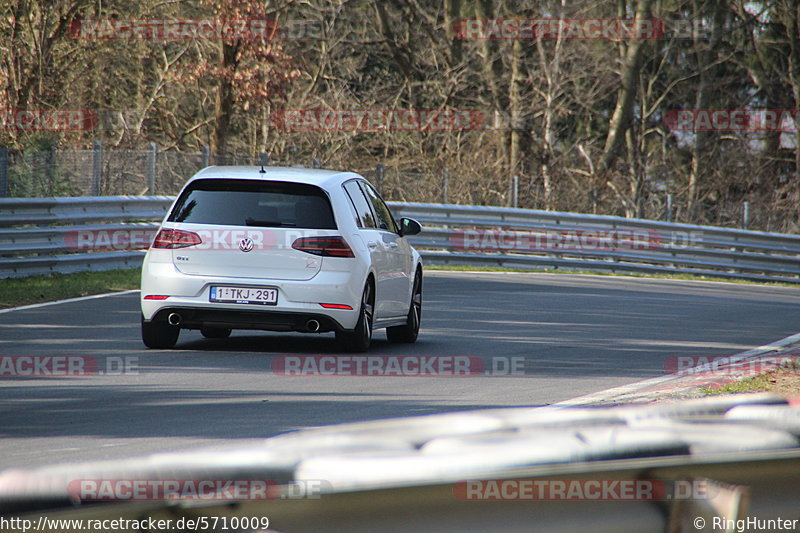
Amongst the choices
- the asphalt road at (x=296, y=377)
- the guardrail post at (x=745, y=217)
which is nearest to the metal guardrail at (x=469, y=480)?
the asphalt road at (x=296, y=377)

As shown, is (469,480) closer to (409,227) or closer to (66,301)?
(409,227)

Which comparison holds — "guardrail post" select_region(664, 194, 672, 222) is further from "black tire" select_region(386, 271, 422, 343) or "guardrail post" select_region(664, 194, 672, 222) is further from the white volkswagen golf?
the white volkswagen golf

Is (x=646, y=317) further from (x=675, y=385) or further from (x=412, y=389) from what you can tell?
(x=412, y=389)

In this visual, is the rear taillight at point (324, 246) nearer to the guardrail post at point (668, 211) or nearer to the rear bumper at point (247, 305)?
the rear bumper at point (247, 305)

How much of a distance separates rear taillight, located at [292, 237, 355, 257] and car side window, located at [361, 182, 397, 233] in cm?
127

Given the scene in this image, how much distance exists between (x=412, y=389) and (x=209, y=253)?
7.85 ft

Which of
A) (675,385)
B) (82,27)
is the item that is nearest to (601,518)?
(675,385)

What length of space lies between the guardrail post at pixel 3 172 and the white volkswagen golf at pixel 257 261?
7.86m

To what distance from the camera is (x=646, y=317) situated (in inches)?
614

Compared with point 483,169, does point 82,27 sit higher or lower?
higher

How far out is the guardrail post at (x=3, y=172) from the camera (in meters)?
17.5

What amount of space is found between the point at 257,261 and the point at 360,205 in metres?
1.38

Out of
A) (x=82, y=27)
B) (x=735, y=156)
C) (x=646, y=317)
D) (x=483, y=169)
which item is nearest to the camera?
(x=646, y=317)

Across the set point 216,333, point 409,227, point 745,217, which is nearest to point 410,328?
point 409,227
